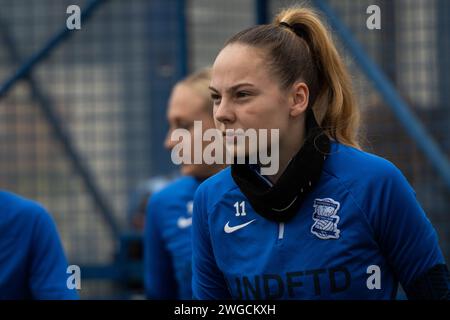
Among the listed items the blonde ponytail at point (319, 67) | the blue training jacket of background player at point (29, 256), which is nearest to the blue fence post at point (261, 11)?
the blue training jacket of background player at point (29, 256)

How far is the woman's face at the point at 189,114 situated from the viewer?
4.18 m

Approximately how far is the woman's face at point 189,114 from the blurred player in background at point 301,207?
5.16 ft

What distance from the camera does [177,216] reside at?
14.2ft

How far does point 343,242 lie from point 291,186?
184mm

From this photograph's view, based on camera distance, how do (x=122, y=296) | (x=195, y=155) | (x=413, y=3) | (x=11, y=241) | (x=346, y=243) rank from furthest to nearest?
1. (x=122, y=296)
2. (x=413, y=3)
3. (x=195, y=155)
4. (x=11, y=241)
5. (x=346, y=243)

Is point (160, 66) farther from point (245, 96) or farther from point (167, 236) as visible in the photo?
point (245, 96)

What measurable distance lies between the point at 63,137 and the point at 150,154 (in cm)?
57

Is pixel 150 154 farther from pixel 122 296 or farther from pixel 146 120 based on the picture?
pixel 122 296

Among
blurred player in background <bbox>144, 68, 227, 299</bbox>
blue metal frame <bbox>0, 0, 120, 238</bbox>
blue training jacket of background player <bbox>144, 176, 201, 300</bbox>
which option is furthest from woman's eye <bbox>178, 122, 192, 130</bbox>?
blue metal frame <bbox>0, 0, 120, 238</bbox>

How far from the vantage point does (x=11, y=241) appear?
3.22 m

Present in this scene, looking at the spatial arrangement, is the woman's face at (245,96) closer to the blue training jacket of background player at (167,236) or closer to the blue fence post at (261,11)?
the blue training jacket of background player at (167,236)

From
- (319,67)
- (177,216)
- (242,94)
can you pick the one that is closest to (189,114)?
(177,216)

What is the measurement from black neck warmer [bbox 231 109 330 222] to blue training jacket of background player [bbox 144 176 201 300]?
1805 mm

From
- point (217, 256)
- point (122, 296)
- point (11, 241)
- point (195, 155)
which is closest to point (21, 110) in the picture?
point (122, 296)
